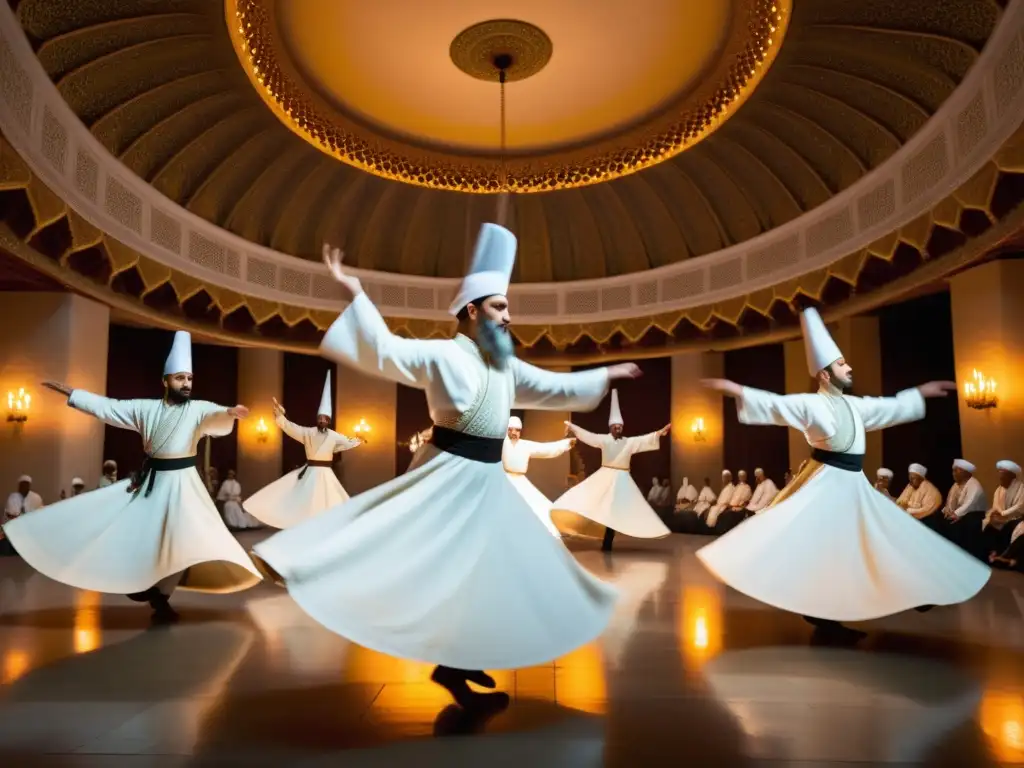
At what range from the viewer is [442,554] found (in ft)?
8.77

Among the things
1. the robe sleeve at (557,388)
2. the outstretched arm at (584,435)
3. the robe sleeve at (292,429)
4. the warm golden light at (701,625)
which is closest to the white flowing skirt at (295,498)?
the robe sleeve at (292,429)

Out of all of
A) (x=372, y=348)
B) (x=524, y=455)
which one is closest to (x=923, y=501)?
(x=524, y=455)

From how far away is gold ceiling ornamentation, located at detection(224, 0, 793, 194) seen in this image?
7730 millimetres

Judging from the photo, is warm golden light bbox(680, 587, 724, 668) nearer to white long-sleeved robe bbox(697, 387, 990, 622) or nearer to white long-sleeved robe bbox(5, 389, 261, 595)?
white long-sleeved robe bbox(697, 387, 990, 622)

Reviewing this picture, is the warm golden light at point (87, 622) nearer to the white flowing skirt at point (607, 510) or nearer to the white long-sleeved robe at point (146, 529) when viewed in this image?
the white long-sleeved robe at point (146, 529)

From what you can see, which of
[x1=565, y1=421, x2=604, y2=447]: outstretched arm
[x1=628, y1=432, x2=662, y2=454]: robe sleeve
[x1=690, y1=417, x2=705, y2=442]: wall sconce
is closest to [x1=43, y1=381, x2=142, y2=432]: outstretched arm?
[x1=565, y1=421, x2=604, y2=447]: outstretched arm

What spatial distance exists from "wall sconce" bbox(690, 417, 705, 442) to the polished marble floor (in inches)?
283

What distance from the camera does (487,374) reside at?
2.92 metres

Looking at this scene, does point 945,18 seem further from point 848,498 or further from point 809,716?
point 809,716

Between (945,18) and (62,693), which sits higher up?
(945,18)

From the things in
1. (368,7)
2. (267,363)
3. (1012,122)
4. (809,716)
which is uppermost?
(368,7)

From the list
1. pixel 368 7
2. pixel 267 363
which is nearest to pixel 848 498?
pixel 368 7

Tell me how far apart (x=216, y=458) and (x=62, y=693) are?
9.48m

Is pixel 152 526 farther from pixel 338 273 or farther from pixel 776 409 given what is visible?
pixel 776 409
